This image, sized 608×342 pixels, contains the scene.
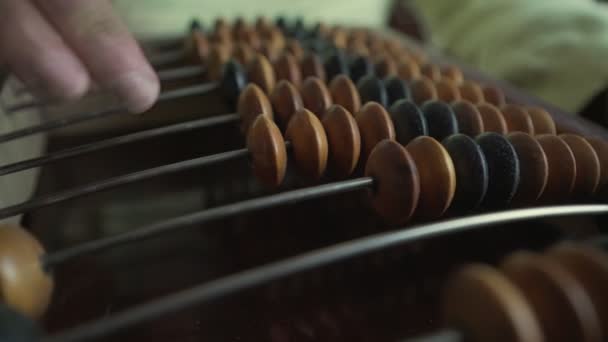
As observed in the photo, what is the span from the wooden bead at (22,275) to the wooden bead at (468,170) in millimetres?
282

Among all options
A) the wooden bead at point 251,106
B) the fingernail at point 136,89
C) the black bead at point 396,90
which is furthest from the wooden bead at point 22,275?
the black bead at point 396,90

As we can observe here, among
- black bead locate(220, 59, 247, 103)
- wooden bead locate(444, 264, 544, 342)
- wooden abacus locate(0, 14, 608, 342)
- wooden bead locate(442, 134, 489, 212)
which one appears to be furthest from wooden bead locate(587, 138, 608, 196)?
black bead locate(220, 59, 247, 103)

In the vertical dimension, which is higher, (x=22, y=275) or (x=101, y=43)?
(x=101, y=43)

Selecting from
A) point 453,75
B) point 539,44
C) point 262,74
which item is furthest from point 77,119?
point 539,44

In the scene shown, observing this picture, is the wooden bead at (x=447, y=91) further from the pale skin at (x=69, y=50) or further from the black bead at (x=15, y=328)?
the black bead at (x=15, y=328)

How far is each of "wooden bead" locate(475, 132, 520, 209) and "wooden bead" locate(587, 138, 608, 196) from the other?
0.26 feet

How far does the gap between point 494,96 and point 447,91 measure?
0.17ft

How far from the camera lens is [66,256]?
344mm

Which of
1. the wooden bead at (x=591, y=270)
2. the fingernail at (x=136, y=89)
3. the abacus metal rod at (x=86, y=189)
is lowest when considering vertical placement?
the abacus metal rod at (x=86, y=189)

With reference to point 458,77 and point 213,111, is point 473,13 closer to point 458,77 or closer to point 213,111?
point 458,77

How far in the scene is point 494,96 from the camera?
571 mm

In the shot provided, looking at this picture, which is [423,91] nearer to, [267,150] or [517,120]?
[517,120]

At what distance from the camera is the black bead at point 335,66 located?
598 mm

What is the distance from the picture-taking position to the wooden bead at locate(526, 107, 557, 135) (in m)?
0.50
